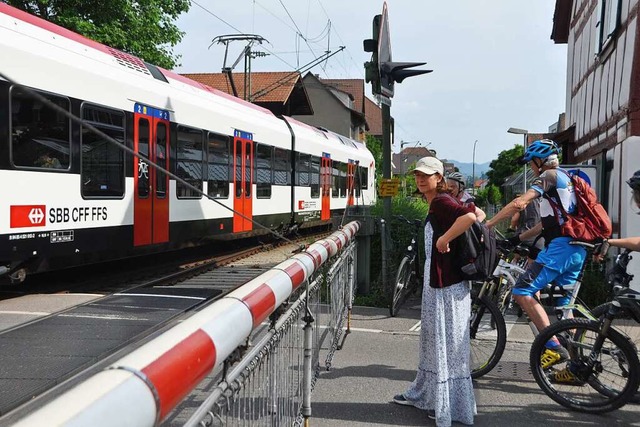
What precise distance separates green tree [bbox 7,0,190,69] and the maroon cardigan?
60.1ft

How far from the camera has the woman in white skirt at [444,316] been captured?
419 centimetres

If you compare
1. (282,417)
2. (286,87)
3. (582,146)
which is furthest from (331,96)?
(282,417)

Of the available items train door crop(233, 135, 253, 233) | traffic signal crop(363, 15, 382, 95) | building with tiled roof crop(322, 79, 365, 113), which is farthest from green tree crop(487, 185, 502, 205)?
traffic signal crop(363, 15, 382, 95)

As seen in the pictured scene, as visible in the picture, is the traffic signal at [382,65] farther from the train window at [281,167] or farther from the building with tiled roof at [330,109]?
the building with tiled roof at [330,109]

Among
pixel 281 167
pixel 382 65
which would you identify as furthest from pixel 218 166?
pixel 382 65

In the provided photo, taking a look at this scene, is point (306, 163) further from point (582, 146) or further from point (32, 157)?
point (32, 157)

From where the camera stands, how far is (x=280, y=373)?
9.64 feet

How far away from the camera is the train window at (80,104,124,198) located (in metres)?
8.86

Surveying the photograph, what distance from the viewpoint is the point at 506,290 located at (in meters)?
5.75

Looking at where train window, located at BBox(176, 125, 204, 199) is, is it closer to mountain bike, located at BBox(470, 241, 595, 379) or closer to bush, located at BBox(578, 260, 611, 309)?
bush, located at BBox(578, 260, 611, 309)

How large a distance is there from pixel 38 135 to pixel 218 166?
17.2 ft

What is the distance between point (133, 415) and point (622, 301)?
4.08m

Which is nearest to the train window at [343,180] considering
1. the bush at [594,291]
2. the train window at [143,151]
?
the train window at [143,151]

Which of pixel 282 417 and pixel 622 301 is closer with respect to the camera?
pixel 282 417
